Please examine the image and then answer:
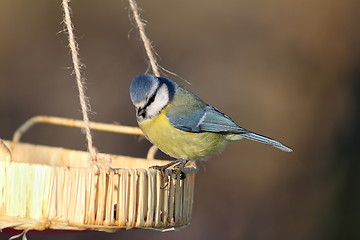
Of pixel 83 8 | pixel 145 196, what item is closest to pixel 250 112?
pixel 83 8

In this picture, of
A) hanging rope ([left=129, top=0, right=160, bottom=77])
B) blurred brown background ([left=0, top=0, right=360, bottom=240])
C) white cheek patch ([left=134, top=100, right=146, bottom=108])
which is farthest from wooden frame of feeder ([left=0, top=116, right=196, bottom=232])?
blurred brown background ([left=0, top=0, right=360, bottom=240])

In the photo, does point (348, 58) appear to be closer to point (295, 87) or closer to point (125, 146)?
point (295, 87)

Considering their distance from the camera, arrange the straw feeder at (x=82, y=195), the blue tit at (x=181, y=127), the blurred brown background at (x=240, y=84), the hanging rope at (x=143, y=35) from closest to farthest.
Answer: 1. the straw feeder at (x=82, y=195)
2. the hanging rope at (x=143, y=35)
3. the blue tit at (x=181, y=127)
4. the blurred brown background at (x=240, y=84)

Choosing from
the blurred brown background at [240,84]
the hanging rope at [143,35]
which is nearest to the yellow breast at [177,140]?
the hanging rope at [143,35]

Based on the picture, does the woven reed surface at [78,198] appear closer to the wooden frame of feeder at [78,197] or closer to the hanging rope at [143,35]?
the wooden frame of feeder at [78,197]

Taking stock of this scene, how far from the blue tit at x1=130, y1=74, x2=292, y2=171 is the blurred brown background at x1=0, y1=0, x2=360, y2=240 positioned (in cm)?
201

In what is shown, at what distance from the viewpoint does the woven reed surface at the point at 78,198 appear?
1379 millimetres

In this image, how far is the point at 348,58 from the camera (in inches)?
167

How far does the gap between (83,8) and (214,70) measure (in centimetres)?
105

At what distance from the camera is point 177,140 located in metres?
1.92

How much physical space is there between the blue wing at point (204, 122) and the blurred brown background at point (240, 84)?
6.62 feet

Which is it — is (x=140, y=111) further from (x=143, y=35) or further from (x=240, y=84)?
(x=240, y=84)

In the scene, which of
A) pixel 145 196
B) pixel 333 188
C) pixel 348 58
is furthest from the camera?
pixel 348 58

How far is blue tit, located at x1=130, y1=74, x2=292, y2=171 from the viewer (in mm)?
1917
